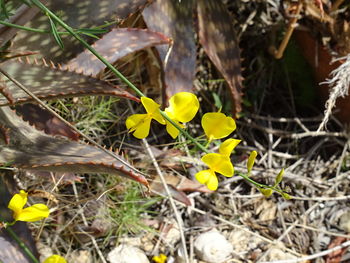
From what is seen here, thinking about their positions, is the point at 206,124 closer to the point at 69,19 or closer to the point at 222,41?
the point at 69,19

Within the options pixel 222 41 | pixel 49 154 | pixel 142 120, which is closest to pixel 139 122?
pixel 142 120

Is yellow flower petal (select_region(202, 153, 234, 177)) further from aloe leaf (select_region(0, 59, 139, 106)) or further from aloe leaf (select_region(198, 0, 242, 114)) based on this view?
aloe leaf (select_region(198, 0, 242, 114))

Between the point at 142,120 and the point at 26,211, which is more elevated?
the point at 142,120

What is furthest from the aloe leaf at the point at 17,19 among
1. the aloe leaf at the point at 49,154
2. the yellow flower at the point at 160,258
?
the yellow flower at the point at 160,258

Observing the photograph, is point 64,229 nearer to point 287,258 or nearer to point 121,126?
point 121,126

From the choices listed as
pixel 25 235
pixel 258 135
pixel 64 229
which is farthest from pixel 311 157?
pixel 25 235

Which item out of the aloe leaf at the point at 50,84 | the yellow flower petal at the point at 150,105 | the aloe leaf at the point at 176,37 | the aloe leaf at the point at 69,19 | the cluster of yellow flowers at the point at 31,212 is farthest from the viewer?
the aloe leaf at the point at 176,37

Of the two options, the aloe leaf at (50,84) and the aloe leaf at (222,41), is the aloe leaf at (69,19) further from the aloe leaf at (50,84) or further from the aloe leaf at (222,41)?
the aloe leaf at (222,41)
